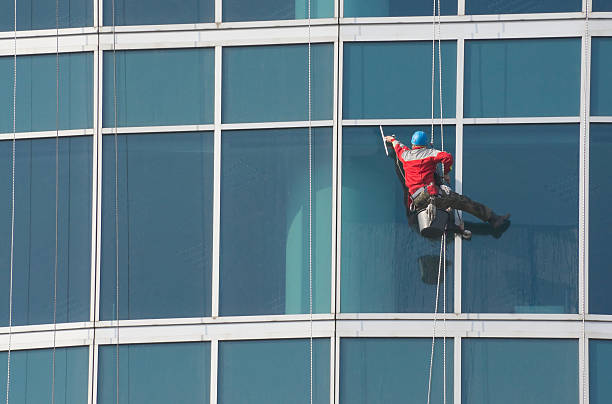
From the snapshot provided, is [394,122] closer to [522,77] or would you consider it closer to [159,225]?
[522,77]

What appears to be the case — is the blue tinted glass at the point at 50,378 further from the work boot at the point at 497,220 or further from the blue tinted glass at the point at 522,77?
the blue tinted glass at the point at 522,77

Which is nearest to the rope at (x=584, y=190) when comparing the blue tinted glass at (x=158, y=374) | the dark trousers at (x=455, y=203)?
the dark trousers at (x=455, y=203)

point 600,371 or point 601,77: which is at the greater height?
point 601,77

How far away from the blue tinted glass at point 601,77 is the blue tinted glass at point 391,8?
165 centimetres

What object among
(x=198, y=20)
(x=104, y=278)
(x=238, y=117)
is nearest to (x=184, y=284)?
(x=104, y=278)

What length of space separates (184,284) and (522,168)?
13.0 feet

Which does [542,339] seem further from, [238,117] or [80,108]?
[80,108]

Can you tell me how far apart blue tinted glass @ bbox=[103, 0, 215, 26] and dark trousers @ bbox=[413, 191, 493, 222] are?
322 cm

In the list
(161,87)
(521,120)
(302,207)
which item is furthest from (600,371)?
(161,87)

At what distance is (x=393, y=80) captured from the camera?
1578 cm

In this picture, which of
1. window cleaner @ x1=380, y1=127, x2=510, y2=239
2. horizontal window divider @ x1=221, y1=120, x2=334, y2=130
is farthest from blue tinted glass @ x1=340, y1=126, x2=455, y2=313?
horizontal window divider @ x1=221, y1=120, x2=334, y2=130

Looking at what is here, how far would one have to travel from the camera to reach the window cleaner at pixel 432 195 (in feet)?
50.0

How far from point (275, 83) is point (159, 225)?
206 cm

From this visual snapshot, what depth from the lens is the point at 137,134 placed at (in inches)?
629
